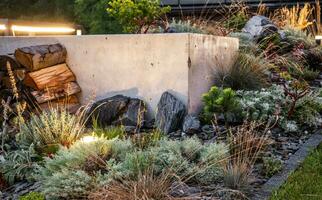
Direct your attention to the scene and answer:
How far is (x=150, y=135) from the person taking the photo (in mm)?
4625

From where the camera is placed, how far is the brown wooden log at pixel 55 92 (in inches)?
234

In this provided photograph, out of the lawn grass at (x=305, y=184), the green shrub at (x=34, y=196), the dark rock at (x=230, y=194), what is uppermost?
the green shrub at (x=34, y=196)

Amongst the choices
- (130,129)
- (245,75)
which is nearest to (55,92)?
(130,129)

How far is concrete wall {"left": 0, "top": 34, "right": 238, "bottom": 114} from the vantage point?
5730mm

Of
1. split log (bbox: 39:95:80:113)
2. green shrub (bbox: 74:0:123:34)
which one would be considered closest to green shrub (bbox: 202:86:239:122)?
split log (bbox: 39:95:80:113)

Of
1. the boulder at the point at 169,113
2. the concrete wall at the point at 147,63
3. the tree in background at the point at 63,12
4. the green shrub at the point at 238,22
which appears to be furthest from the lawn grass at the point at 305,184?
the tree in background at the point at 63,12

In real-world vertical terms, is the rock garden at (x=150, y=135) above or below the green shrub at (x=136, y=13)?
below

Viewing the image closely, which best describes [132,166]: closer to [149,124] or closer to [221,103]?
[221,103]

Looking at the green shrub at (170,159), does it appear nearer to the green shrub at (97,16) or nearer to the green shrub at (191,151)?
the green shrub at (191,151)

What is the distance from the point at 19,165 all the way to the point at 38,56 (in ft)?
7.20

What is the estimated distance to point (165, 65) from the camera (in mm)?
5832

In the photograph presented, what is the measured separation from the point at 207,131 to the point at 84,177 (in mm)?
2135

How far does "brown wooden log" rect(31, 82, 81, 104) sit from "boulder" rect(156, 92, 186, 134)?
128cm

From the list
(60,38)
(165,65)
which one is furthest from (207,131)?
(60,38)
